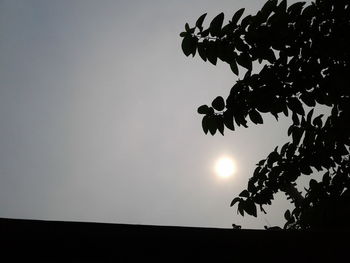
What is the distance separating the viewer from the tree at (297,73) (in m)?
2.03

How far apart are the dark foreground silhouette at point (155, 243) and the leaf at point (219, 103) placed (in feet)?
3.37

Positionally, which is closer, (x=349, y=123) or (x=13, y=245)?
(x=13, y=245)

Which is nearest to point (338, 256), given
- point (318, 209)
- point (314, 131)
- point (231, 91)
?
point (318, 209)

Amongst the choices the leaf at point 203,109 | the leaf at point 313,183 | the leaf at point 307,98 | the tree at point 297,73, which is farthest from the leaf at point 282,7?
the leaf at point 313,183

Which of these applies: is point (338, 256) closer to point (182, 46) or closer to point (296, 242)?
point (296, 242)

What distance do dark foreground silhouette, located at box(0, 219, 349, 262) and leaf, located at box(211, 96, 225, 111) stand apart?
3.37 feet

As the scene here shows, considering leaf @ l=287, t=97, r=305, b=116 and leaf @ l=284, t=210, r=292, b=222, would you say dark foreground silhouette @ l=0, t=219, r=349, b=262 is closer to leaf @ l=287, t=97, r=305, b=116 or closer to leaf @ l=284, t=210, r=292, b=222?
leaf @ l=287, t=97, r=305, b=116

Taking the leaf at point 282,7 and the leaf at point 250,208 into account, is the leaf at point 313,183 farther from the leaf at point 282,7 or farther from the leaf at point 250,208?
the leaf at point 282,7

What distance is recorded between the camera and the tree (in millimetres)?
2031

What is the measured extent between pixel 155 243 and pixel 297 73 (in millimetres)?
1636

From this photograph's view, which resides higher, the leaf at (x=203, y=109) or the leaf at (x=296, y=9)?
the leaf at (x=296, y=9)

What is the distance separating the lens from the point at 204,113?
2244 millimetres

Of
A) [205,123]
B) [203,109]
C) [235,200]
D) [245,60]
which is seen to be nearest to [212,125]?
[205,123]

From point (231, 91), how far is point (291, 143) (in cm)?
82
